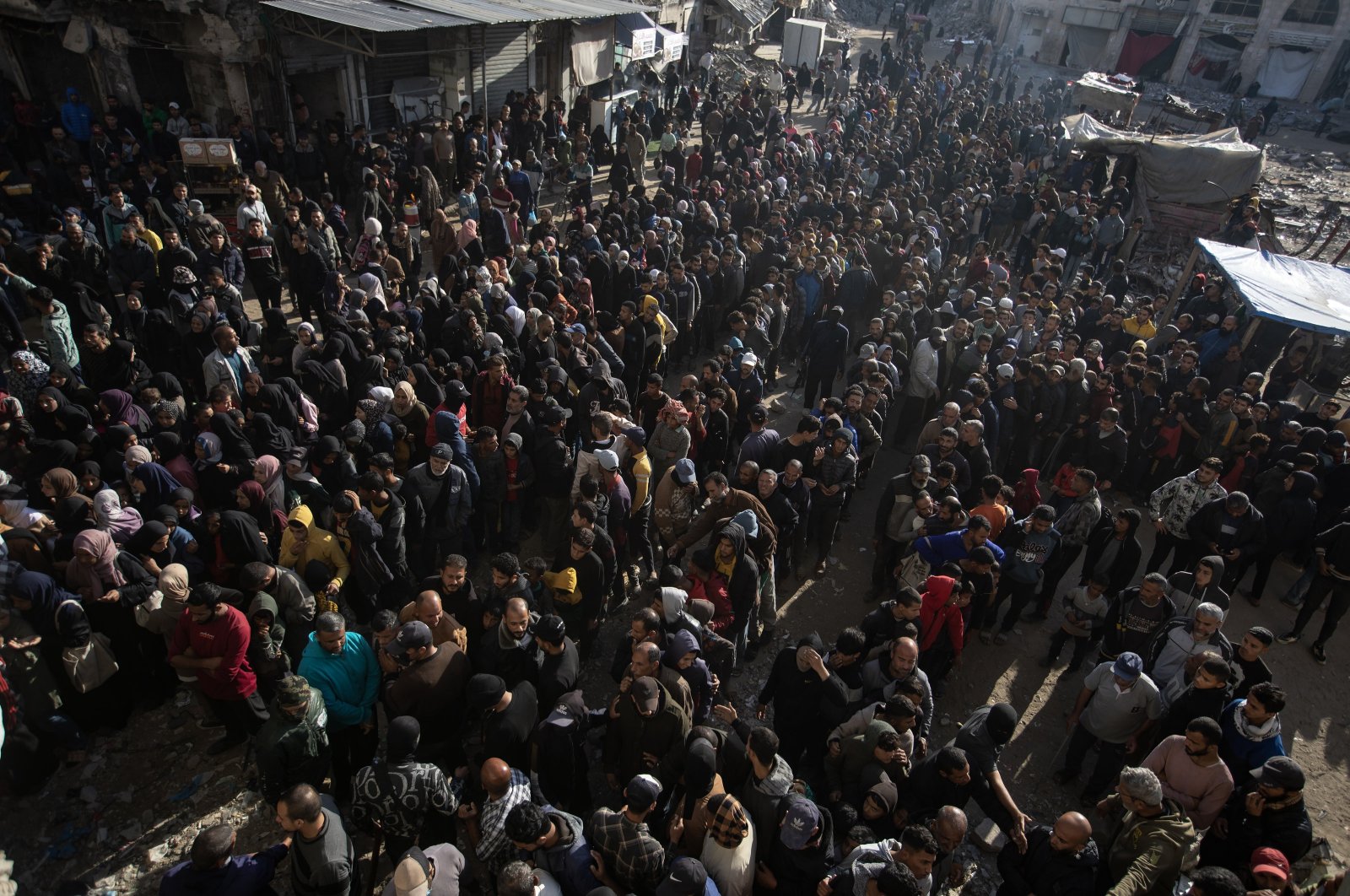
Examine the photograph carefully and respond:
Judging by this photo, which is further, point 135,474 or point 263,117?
point 263,117

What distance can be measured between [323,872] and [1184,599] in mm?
6123

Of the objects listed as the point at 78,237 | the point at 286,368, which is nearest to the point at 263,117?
the point at 78,237

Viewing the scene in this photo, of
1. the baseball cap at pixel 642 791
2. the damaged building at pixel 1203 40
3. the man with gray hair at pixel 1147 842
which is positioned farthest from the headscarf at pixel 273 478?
the damaged building at pixel 1203 40

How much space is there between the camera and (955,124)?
24.1m

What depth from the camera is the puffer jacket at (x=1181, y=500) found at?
713cm

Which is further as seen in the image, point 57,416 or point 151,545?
point 57,416

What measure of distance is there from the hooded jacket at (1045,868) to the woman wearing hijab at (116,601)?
545 centimetres

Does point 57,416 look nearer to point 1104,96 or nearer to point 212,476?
point 212,476

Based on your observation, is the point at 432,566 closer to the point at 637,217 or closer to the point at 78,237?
the point at 78,237

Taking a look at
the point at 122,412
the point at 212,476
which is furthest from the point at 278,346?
the point at 212,476

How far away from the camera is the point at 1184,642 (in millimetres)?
5398

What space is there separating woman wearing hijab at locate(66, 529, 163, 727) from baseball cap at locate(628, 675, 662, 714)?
3.30 m

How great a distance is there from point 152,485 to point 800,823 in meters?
4.95

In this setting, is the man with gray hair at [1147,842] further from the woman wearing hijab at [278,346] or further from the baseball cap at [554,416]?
the woman wearing hijab at [278,346]
